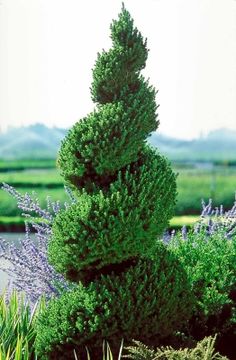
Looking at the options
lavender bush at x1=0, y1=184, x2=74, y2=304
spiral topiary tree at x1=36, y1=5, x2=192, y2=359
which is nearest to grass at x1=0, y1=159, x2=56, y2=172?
lavender bush at x1=0, y1=184, x2=74, y2=304

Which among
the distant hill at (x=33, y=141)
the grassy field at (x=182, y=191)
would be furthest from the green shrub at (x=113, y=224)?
the distant hill at (x=33, y=141)

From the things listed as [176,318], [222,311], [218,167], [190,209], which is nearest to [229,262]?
[222,311]

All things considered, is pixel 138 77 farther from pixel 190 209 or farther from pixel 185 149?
pixel 185 149

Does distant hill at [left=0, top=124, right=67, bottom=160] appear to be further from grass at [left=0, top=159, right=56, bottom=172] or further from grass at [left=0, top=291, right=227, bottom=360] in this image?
grass at [left=0, top=291, right=227, bottom=360]

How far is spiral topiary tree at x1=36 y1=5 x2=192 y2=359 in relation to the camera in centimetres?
394

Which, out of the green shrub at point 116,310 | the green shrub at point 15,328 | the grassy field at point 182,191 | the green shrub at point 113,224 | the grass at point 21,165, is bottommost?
the grassy field at point 182,191

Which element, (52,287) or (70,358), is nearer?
(70,358)

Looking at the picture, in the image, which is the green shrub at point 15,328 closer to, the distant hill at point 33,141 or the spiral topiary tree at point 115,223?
the spiral topiary tree at point 115,223

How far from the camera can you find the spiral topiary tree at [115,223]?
394cm

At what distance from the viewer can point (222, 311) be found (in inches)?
185

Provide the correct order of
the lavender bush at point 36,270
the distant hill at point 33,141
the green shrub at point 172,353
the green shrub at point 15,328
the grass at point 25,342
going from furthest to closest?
the distant hill at point 33,141 < the lavender bush at point 36,270 < the green shrub at point 15,328 < the grass at point 25,342 < the green shrub at point 172,353

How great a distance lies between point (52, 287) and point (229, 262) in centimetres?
111

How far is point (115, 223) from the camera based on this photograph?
3.89 metres

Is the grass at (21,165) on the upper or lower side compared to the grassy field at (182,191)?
upper
